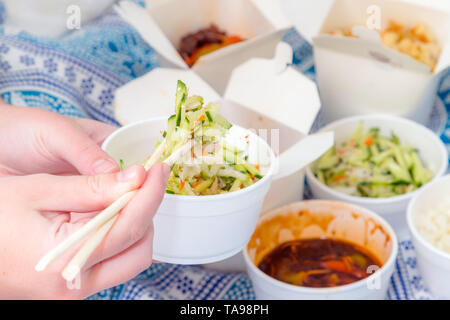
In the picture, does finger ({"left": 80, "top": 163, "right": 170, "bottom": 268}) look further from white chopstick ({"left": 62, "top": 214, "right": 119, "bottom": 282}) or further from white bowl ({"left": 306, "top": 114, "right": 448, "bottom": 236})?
white bowl ({"left": 306, "top": 114, "right": 448, "bottom": 236})

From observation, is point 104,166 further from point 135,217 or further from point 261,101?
point 261,101

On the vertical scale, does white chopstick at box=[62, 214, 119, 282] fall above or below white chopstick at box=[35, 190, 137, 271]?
below

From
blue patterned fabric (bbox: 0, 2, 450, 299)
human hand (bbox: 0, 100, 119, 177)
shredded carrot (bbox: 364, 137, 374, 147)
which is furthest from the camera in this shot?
shredded carrot (bbox: 364, 137, 374, 147)

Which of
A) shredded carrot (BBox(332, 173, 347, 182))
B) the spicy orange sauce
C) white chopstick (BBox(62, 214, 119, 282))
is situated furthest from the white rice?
white chopstick (BBox(62, 214, 119, 282))

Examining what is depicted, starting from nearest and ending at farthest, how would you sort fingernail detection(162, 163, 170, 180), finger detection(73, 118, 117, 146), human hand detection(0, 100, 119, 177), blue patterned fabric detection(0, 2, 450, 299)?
fingernail detection(162, 163, 170, 180) → human hand detection(0, 100, 119, 177) → finger detection(73, 118, 117, 146) → blue patterned fabric detection(0, 2, 450, 299)

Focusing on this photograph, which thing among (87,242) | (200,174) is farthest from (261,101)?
(87,242)

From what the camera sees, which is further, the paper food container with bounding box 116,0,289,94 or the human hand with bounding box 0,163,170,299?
the paper food container with bounding box 116,0,289,94
